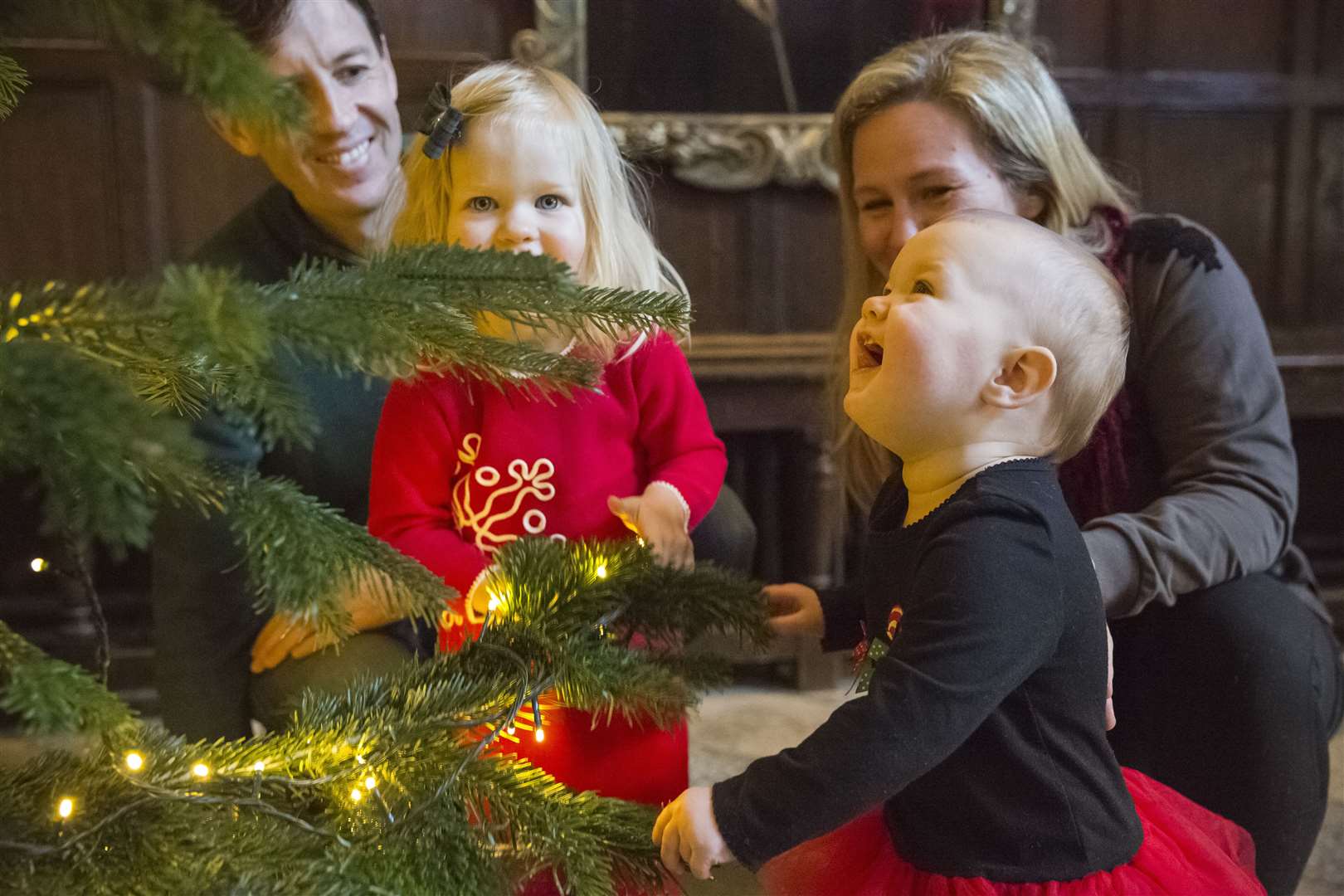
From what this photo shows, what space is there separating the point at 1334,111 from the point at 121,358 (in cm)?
222

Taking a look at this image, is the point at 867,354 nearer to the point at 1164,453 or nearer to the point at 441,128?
the point at 441,128

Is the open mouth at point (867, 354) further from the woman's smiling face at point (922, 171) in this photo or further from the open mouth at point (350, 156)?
the open mouth at point (350, 156)

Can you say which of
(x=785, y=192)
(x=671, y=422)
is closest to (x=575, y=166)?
(x=671, y=422)

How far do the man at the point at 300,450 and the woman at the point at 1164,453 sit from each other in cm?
33

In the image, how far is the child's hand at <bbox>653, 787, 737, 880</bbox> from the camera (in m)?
0.68

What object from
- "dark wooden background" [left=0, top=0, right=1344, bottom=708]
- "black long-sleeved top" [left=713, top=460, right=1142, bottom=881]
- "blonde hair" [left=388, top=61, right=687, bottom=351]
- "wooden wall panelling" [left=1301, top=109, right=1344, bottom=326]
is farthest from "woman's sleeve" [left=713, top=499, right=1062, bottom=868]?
"wooden wall panelling" [left=1301, top=109, right=1344, bottom=326]

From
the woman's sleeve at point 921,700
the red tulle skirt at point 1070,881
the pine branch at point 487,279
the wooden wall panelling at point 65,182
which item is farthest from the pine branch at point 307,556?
the wooden wall panelling at point 65,182

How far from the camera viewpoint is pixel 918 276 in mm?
742

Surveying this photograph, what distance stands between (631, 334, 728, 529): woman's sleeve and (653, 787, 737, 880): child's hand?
30cm

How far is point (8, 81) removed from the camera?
633 millimetres

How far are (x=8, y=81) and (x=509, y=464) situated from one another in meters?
0.43

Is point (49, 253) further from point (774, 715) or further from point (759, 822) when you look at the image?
point (759, 822)

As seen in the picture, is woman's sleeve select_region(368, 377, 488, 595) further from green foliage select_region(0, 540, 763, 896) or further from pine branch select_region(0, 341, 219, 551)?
pine branch select_region(0, 341, 219, 551)

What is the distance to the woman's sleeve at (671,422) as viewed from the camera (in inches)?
38.2
